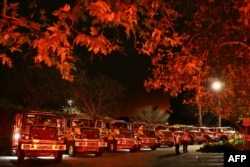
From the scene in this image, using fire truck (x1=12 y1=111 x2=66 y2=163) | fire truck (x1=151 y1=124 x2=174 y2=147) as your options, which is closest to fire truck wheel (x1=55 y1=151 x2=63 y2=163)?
fire truck (x1=12 y1=111 x2=66 y2=163)

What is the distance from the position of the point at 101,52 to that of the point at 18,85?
135 ft

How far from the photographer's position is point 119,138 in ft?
117

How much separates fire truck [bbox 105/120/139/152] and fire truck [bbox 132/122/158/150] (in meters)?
2.17

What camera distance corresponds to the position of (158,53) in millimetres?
14109

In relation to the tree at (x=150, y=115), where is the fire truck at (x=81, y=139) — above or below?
below

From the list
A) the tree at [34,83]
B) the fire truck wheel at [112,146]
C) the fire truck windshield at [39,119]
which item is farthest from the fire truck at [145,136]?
the fire truck windshield at [39,119]

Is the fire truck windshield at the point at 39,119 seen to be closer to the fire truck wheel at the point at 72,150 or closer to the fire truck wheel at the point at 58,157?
the fire truck wheel at the point at 58,157

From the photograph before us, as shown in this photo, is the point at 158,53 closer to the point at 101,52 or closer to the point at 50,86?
the point at 101,52

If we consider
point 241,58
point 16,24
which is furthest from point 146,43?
point 241,58

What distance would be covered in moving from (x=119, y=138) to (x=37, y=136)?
12117mm

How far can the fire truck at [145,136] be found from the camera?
39.4m

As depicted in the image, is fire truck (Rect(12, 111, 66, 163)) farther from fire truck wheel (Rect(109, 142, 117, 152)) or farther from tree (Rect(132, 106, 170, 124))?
tree (Rect(132, 106, 170, 124))

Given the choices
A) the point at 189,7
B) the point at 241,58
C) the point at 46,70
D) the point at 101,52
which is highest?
the point at 46,70

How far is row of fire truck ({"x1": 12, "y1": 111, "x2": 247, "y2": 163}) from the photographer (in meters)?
24.3
